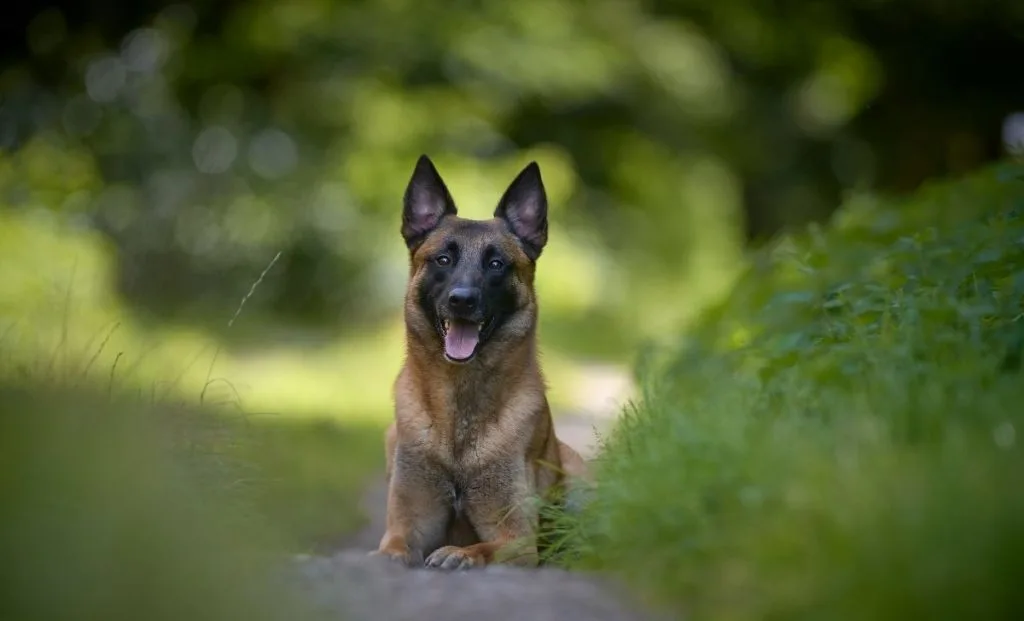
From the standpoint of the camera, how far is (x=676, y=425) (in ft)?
16.2

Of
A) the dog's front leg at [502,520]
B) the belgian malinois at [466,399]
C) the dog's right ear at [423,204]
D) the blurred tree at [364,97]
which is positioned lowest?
the dog's front leg at [502,520]

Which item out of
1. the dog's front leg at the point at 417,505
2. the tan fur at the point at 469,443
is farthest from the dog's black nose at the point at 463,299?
the dog's front leg at the point at 417,505

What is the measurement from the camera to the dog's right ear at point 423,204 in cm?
624

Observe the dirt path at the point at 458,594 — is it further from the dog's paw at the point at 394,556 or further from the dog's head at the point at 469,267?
the dog's head at the point at 469,267

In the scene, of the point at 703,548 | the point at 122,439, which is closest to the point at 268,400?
the point at 122,439

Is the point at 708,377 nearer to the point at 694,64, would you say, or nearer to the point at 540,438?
the point at 540,438

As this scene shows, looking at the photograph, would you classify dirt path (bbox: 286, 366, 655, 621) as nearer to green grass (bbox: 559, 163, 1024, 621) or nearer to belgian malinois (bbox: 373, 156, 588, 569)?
green grass (bbox: 559, 163, 1024, 621)

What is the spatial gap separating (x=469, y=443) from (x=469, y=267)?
2.83 ft

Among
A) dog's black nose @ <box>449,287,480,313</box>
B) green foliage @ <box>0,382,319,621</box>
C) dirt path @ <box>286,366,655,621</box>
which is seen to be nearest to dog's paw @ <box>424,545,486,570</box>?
dirt path @ <box>286,366,655,621</box>

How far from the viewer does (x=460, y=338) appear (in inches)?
230

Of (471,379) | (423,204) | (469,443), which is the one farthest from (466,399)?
(423,204)

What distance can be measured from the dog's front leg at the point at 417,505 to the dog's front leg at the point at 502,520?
16cm

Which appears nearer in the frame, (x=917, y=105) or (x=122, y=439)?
Answer: (x=122, y=439)

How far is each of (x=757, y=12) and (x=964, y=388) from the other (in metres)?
13.4
